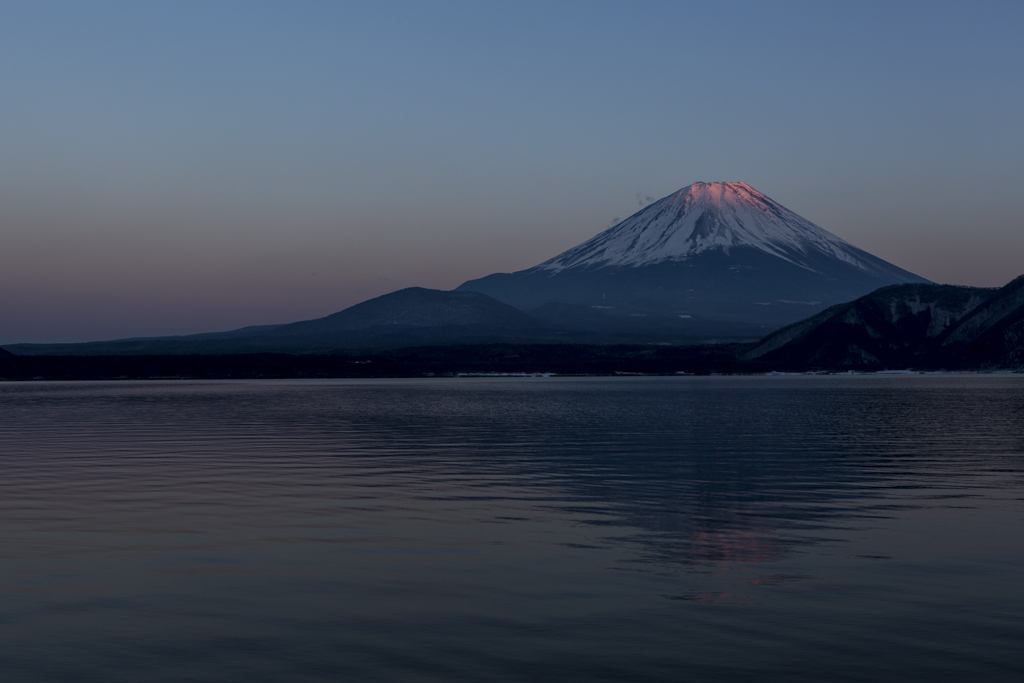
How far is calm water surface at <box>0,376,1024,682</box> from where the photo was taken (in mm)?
14094

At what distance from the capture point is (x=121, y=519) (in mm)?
26219

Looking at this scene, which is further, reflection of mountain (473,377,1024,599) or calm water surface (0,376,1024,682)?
reflection of mountain (473,377,1024,599)

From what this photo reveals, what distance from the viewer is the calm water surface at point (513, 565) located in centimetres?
1409

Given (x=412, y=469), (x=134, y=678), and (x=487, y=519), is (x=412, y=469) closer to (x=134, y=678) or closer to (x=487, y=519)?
(x=487, y=519)

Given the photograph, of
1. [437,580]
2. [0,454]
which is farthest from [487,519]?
[0,454]

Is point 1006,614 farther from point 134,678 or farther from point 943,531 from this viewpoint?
point 134,678

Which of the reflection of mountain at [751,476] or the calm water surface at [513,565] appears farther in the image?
the reflection of mountain at [751,476]

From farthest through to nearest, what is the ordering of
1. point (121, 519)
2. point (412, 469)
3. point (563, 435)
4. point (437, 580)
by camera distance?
point (563, 435) → point (412, 469) → point (121, 519) → point (437, 580)

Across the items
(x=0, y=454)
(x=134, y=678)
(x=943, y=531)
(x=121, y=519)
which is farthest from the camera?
(x=0, y=454)

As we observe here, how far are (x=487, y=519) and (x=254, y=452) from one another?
22.6m

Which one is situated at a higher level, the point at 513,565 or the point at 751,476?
the point at 513,565

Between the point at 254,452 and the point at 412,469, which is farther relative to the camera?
the point at 254,452

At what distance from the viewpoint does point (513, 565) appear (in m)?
20.2

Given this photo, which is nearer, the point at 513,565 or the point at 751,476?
the point at 513,565
